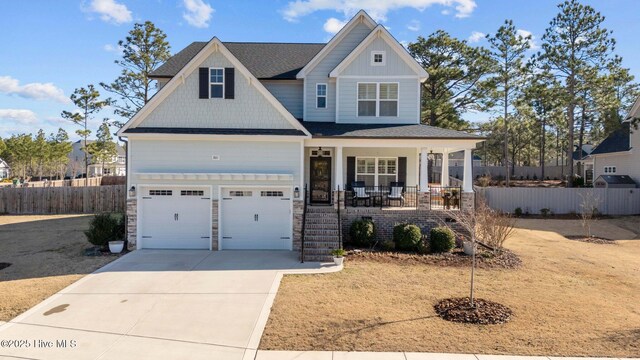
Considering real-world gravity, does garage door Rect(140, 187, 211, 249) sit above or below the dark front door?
below

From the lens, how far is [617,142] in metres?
29.6

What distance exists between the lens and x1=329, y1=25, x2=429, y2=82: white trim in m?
16.9

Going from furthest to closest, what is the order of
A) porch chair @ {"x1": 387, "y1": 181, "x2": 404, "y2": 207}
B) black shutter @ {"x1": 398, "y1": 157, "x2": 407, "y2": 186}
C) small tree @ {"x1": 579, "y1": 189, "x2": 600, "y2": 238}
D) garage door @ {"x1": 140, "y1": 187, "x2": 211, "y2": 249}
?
small tree @ {"x1": 579, "y1": 189, "x2": 600, "y2": 238} → black shutter @ {"x1": 398, "y1": 157, "x2": 407, "y2": 186} → porch chair @ {"x1": 387, "y1": 181, "x2": 404, "y2": 207} → garage door @ {"x1": 140, "y1": 187, "x2": 211, "y2": 249}

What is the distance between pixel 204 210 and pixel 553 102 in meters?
29.6

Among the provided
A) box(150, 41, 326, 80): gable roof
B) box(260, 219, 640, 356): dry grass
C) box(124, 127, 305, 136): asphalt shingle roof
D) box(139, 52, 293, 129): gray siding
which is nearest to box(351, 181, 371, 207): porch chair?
box(124, 127, 305, 136): asphalt shingle roof

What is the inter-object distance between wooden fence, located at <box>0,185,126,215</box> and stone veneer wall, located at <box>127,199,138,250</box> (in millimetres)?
12569

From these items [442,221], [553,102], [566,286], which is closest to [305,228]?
[442,221]

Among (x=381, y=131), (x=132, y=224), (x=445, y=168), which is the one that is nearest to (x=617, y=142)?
(x=445, y=168)

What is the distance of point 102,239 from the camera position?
561 inches

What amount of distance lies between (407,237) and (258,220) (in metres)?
5.87

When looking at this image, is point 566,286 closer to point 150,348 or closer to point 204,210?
point 150,348

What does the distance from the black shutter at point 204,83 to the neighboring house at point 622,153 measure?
92.6 feet

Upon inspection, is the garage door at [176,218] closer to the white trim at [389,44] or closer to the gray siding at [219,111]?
the gray siding at [219,111]

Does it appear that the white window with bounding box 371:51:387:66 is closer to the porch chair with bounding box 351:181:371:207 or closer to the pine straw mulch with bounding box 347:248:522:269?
the porch chair with bounding box 351:181:371:207
